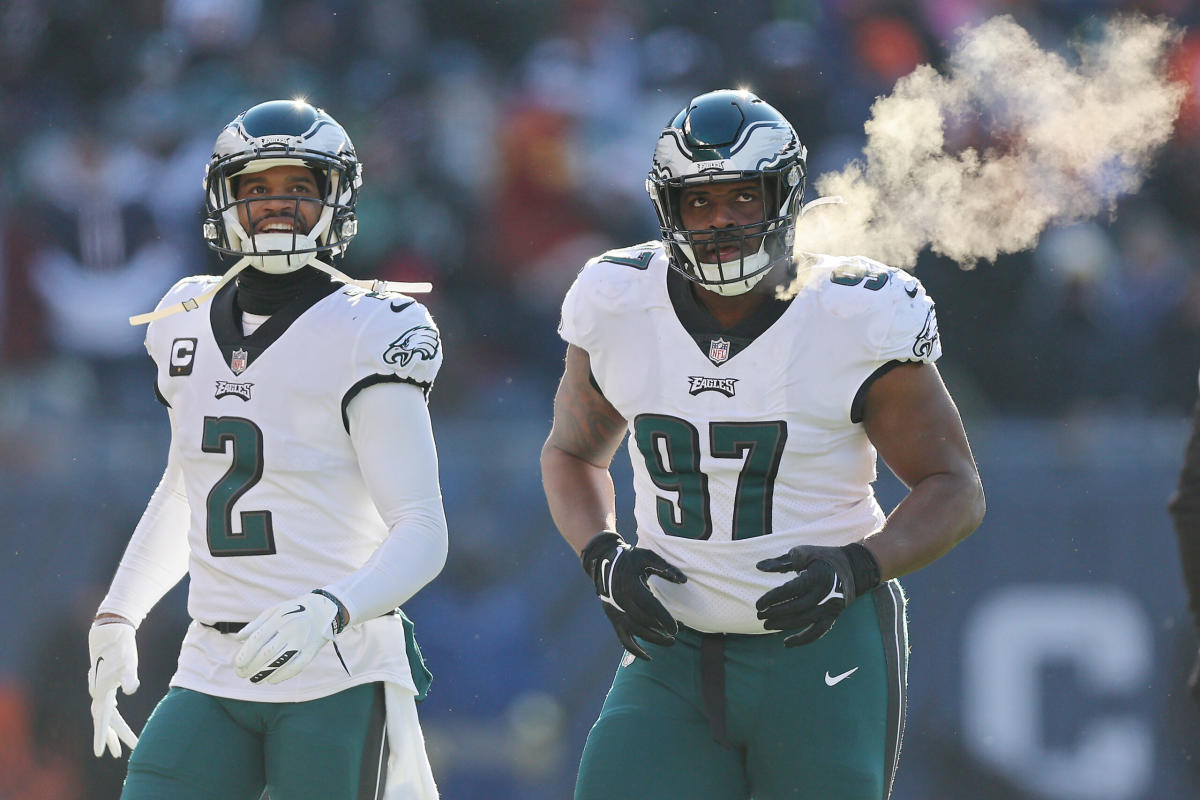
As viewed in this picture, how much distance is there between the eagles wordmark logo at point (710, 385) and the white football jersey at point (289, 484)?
0.52 m

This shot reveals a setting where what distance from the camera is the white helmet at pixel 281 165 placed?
129 inches

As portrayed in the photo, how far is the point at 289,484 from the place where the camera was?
10.3 ft

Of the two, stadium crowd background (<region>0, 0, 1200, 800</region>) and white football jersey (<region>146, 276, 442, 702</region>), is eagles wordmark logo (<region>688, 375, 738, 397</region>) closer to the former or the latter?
white football jersey (<region>146, 276, 442, 702</region>)

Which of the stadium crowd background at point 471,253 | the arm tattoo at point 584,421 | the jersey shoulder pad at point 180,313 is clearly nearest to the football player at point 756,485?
the arm tattoo at point 584,421

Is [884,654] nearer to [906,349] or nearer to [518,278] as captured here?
[906,349]

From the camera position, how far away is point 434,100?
723cm

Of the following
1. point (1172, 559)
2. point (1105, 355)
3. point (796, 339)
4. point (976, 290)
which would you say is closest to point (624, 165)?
point (976, 290)

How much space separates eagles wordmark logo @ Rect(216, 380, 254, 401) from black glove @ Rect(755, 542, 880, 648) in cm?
106

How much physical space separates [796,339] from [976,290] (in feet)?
12.6

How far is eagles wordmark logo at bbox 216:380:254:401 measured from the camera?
320cm

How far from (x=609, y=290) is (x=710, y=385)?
0.30m

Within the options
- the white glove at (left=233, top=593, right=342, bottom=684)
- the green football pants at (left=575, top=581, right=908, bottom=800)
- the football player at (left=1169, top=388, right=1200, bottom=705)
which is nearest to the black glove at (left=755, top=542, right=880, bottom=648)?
the green football pants at (left=575, top=581, right=908, bottom=800)

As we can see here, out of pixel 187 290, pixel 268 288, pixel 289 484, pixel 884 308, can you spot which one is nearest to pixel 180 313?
pixel 187 290

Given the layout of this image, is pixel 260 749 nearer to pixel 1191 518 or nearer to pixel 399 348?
pixel 399 348
